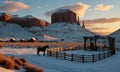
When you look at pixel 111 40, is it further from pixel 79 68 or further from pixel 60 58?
pixel 79 68

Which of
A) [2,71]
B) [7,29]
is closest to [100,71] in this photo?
[2,71]

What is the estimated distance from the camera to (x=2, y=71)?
16.4m

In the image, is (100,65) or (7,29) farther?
(7,29)

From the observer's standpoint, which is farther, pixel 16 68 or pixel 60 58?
pixel 60 58

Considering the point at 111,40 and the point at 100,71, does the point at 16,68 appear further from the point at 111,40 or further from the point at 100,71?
the point at 111,40

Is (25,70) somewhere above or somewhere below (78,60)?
above

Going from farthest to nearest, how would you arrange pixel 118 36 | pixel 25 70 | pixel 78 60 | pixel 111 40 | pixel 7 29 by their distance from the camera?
pixel 7 29 → pixel 118 36 → pixel 111 40 → pixel 78 60 → pixel 25 70

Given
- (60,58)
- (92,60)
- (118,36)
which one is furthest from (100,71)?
(118,36)

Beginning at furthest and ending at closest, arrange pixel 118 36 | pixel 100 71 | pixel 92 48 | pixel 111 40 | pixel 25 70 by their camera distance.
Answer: pixel 118 36, pixel 92 48, pixel 111 40, pixel 100 71, pixel 25 70

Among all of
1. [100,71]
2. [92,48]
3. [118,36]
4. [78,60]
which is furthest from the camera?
[118,36]

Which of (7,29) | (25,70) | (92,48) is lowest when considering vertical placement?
(7,29)

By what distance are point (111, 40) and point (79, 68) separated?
2281 centimetres

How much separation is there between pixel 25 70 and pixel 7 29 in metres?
169

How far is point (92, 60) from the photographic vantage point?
3256 centimetres
